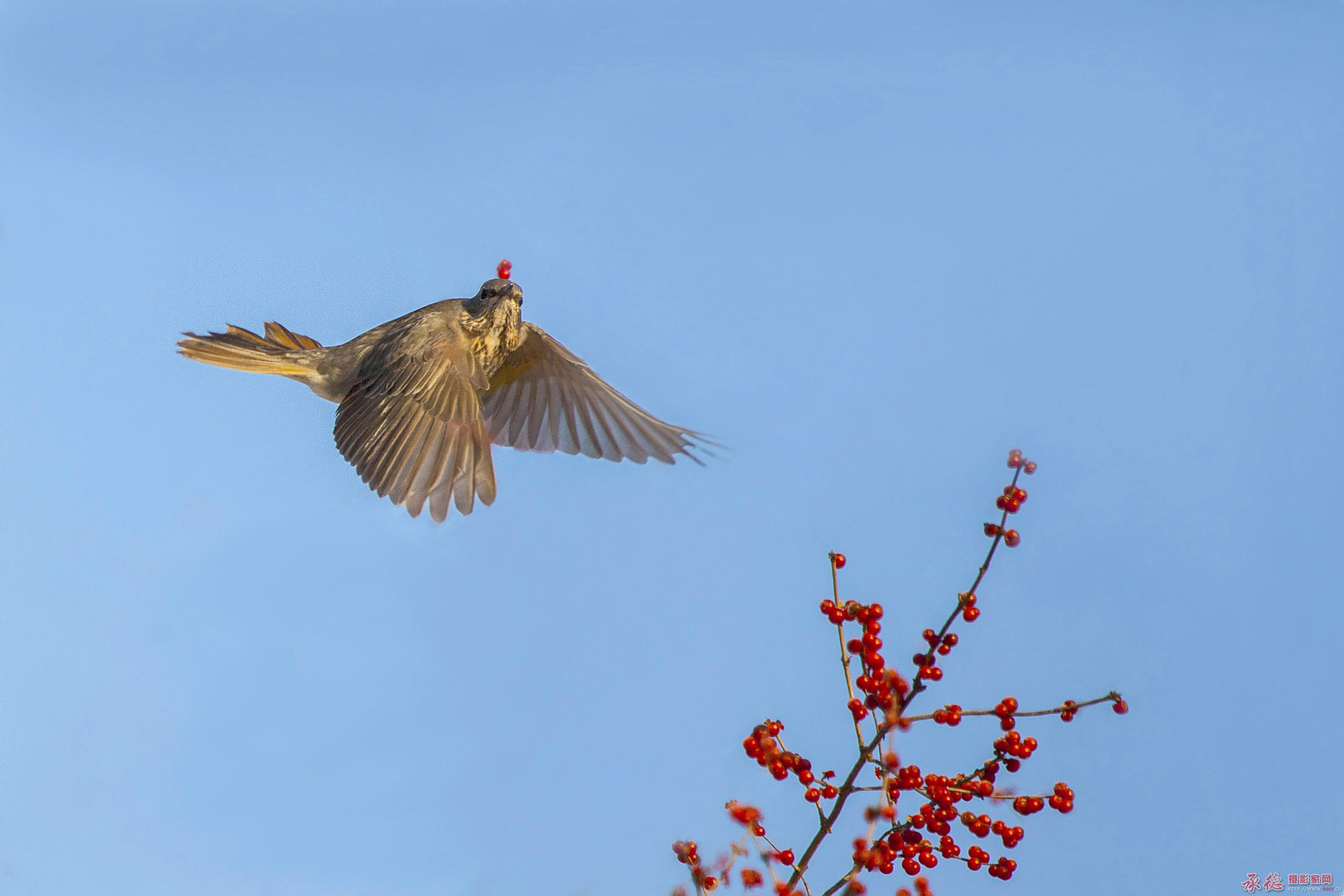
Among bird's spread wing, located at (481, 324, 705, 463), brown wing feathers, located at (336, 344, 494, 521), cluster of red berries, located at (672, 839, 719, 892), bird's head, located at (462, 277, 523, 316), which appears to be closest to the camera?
cluster of red berries, located at (672, 839, 719, 892)

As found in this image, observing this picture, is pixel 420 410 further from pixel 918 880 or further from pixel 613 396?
pixel 918 880

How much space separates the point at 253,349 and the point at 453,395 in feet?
3.42

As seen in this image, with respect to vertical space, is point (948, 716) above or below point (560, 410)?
below

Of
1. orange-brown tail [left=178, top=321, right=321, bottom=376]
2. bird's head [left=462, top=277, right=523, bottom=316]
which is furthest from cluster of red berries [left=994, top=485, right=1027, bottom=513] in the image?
orange-brown tail [left=178, top=321, right=321, bottom=376]

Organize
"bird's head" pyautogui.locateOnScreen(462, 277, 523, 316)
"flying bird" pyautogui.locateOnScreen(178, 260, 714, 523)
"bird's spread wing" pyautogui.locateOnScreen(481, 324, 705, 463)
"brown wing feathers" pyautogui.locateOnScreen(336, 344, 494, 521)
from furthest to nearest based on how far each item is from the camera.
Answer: "bird's spread wing" pyautogui.locateOnScreen(481, 324, 705, 463)
"bird's head" pyautogui.locateOnScreen(462, 277, 523, 316)
"flying bird" pyautogui.locateOnScreen(178, 260, 714, 523)
"brown wing feathers" pyautogui.locateOnScreen(336, 344, 494, 521)

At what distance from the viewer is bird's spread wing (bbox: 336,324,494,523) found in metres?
3.35

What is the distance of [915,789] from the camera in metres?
1.98

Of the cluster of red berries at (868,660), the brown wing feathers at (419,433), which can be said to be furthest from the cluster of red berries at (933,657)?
the brown wing feathers at (419,433)

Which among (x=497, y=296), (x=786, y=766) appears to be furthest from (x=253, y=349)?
(x=786, y=766)

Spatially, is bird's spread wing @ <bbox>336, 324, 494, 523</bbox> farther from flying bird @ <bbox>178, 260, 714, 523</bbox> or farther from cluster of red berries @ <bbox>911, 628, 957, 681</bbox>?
cluster of red berries @ <bbox>911, 628, 957, 681</bbox>

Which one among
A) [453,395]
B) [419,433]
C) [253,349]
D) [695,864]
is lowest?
[695,864]

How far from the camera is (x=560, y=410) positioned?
15.6ft

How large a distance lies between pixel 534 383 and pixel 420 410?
108 centimetres

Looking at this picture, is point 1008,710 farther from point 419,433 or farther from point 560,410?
point 560,410
